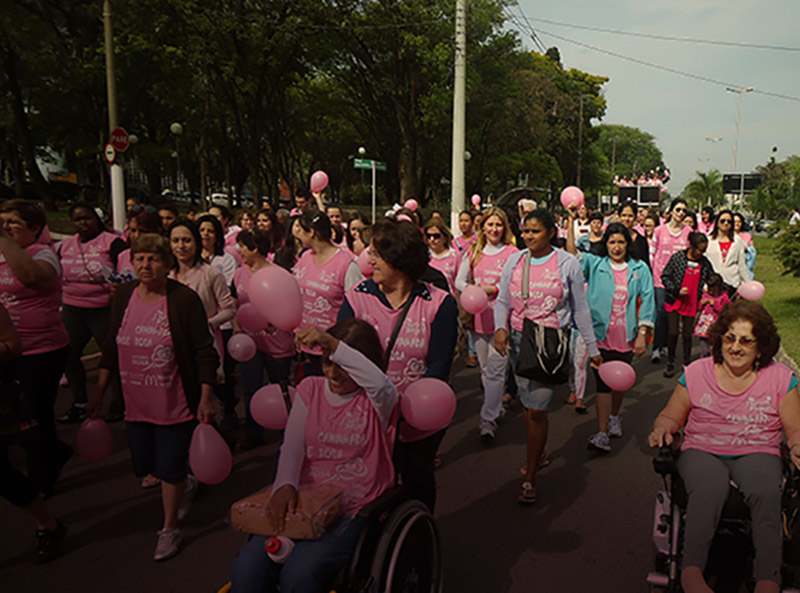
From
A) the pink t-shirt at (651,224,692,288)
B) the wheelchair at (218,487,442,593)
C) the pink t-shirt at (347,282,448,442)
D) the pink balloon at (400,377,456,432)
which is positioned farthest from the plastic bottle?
the pink t-shirt at (651,224,692,288)

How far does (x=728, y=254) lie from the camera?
7.99 meters

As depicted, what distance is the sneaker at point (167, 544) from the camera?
3.45 metres

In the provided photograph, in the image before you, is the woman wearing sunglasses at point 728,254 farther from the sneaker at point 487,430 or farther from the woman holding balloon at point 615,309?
the sneaker at point 487,430

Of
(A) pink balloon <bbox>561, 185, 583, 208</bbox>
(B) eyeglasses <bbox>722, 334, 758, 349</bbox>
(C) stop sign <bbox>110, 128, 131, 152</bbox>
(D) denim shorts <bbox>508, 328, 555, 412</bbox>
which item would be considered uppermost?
(C) stop sign <bbox>110, 128, 131, 152</bbox>

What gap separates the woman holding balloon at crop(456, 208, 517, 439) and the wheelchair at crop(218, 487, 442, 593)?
2.64 m

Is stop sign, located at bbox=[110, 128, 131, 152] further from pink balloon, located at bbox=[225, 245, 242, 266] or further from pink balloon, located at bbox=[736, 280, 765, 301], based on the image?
pink balloon, located at bbox=[736, 280, 765, 301]

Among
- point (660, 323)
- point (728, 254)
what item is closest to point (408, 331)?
point (660, 323)

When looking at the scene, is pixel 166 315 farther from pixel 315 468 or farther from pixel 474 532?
pixel 474 532

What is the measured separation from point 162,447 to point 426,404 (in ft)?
5.35

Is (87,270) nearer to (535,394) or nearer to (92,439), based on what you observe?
(92,439)

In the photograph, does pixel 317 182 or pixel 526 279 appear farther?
pixel 317 182

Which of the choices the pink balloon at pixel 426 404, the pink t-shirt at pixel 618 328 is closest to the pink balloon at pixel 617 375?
the pink t-shirt at pixel 618 328

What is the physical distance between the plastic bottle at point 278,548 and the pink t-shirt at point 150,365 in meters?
1.36

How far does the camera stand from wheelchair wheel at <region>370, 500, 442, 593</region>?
89.8 inches
